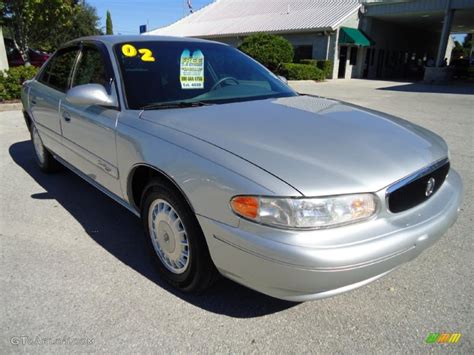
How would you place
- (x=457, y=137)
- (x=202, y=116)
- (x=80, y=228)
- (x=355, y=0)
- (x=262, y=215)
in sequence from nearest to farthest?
(x=262, y=215), (x=202, y=116), (x=80, y=228), (x=457, y=137), (x=355, y=0)

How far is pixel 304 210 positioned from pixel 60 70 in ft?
11.3

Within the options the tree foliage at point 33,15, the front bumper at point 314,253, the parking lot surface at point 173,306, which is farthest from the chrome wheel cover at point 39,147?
the tree foliage at point 33,15

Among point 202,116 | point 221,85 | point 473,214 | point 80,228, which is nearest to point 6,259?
point 80,228

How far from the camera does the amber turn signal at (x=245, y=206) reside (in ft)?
6.30

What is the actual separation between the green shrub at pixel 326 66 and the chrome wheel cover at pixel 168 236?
22.3 m

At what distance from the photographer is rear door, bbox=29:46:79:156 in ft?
12.7

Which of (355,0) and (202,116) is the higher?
(355,0)

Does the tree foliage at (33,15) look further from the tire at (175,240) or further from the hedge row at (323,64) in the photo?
the hedge row at (323,64)

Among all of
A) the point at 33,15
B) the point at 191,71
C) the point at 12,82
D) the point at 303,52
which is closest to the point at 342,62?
the point at 303,52

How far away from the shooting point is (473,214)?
149 inches

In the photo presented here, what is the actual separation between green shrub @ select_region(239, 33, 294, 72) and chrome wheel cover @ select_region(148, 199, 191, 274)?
59.6ft

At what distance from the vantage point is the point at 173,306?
244cm

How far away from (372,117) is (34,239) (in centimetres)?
296

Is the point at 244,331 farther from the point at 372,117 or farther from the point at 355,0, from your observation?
the point at 355,0
